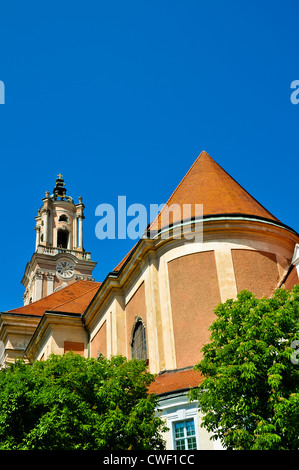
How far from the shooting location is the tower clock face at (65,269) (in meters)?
56.3

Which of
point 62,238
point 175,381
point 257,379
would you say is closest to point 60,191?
point 62,238

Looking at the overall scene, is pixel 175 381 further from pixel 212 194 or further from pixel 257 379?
pixel 212 194

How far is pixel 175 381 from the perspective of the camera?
20219 mm

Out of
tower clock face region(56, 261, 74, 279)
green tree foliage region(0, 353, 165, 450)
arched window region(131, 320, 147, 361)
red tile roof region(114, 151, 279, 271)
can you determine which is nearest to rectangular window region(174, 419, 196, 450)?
green tree foliage region(0, 353, 165, 450)

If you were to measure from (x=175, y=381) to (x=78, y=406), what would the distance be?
520cm

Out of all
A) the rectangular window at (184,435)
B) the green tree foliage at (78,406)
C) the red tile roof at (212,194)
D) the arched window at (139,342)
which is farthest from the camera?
the red tile roof at (212,194)

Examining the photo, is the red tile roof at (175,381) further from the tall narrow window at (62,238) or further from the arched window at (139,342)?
the tall narrow window at (62,238)

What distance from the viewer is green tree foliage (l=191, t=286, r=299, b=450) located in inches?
529

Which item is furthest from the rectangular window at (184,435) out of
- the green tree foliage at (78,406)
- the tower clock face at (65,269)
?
the tower clock face at (65,269)

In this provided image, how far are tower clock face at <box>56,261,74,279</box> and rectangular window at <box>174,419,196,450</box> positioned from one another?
126 ft

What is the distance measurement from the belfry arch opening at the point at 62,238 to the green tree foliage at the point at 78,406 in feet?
140

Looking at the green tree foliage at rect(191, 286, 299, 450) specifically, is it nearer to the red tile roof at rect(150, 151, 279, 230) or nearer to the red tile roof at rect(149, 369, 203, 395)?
the red tile roof at rect(149, 369, 203, 395)
